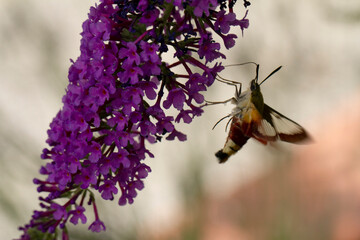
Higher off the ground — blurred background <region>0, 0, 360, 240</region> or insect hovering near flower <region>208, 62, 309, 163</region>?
blurred background <region>0, 0, 360, 240</region>

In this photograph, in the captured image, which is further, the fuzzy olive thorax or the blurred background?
the blurred background

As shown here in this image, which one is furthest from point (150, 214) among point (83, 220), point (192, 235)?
point (83, 220)

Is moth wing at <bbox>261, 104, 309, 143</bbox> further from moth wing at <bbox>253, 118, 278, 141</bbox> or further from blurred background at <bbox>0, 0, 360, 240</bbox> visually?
blurred background at <bbox>0, 0, 360, 240</bbox>

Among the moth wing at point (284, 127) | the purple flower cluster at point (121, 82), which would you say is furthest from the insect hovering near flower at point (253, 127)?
the purple flower cluster at point (121, 82)

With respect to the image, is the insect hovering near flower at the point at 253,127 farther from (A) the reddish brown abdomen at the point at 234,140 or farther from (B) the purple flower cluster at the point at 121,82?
(B) the purple flower cluster at the point at 121,82

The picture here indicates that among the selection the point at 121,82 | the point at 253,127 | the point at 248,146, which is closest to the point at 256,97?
the point at 253,127

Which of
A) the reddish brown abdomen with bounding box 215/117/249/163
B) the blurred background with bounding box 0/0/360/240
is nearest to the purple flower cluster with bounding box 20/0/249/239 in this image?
the reddish brown abdomen with bounding box 215/117/249/163

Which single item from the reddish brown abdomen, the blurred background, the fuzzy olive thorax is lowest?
the reddish brown abdomen
